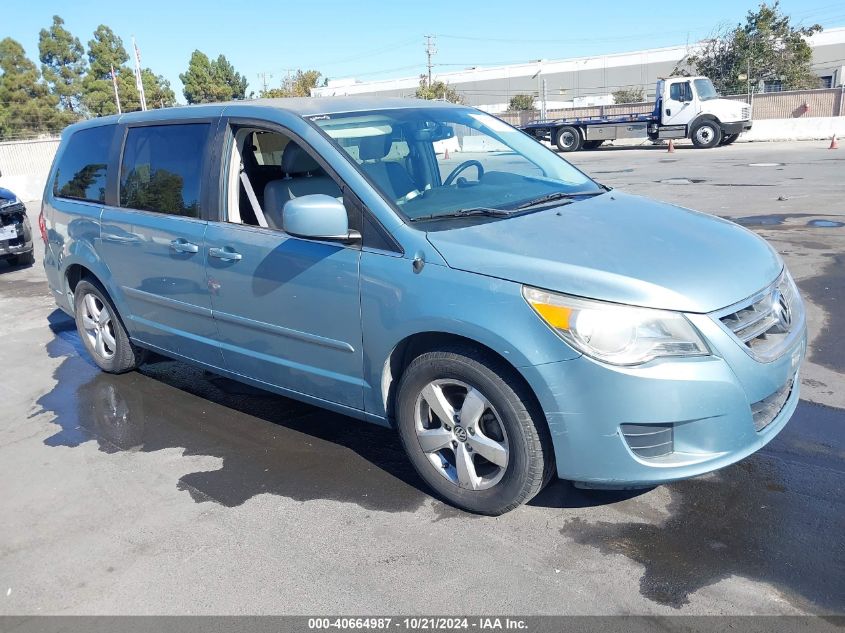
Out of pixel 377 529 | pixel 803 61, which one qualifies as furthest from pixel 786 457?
pixel 803 61

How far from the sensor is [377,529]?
341 cm

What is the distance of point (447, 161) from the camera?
14.1 ft

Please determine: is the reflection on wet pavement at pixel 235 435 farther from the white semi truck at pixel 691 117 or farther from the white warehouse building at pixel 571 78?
the white warehouse building at pixel 571 78

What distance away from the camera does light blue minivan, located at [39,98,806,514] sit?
9.64 feet

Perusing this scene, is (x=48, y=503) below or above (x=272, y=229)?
below

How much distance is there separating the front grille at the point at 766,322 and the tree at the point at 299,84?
73167 mm

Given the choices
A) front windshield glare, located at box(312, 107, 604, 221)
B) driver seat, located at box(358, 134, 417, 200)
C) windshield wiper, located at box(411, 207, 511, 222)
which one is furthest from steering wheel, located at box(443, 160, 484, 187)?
windshield wiper, located at box(411, 207, 511, 222)

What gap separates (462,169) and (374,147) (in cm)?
57

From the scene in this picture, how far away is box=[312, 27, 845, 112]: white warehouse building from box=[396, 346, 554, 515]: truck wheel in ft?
199

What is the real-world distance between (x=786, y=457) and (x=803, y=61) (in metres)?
46.5

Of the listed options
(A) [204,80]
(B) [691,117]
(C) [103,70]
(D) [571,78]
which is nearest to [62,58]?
(C) [103,70]

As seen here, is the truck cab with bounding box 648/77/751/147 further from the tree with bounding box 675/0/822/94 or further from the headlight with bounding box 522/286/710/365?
the headlight with bounding box 522/286/710/365

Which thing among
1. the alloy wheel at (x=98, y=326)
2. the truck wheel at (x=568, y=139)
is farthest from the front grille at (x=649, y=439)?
the truck wheel at (x=568, y=139)

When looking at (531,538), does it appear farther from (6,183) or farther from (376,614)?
(6,183)
